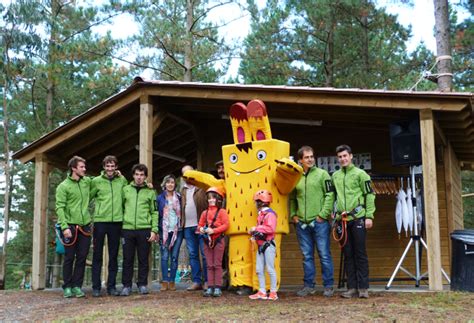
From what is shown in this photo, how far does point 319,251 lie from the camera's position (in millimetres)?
6953

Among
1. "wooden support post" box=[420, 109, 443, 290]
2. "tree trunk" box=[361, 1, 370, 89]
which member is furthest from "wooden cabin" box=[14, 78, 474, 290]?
"tree trunk" box=[361, 1, 370, 89]

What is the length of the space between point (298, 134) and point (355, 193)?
3626mm

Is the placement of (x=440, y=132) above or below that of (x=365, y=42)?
below

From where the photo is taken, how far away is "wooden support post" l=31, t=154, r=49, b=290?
30.3 feet

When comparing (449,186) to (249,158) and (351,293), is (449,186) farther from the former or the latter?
(249,158)

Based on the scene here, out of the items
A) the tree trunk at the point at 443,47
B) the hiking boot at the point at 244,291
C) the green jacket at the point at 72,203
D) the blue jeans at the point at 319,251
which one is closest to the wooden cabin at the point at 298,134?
the green jacket at the point at 72,203

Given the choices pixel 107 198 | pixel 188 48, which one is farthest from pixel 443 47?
pixel 107 198

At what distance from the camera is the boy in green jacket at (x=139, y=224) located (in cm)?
745

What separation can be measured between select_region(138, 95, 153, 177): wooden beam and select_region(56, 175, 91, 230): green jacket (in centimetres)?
112

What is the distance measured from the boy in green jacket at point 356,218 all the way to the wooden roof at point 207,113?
1.34m

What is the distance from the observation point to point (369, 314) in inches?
212

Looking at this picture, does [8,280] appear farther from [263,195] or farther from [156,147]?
[263,195]

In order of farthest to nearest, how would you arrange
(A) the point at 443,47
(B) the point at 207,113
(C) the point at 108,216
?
1. (A) the point at 443,47
2. (B) the point at 207,113
3. (C) the point at 108,216

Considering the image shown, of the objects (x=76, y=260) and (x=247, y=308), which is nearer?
(x=247, y=308)
